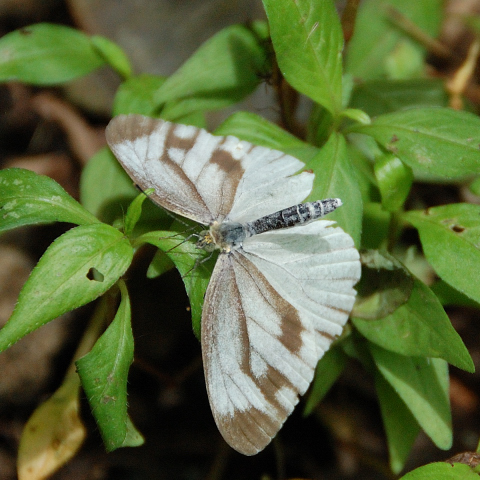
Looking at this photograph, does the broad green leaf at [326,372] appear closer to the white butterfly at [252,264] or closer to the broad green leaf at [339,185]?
the white butterfly at [252,264]

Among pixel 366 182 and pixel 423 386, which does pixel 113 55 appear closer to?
pixel 366 182

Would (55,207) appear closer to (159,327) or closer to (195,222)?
(195,222)

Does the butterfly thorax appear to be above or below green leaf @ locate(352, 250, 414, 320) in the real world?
above

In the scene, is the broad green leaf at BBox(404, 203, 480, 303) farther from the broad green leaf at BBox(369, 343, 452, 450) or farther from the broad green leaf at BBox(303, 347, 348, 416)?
the broad green leaf at BBox(303, 347, 348, 416)

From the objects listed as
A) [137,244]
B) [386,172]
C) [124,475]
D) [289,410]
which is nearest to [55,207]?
[137,244]

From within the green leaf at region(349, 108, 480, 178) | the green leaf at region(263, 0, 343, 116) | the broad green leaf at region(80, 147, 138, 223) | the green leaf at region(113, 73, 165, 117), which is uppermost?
Answer: the green leaf at region(263, 0, 343, 116)

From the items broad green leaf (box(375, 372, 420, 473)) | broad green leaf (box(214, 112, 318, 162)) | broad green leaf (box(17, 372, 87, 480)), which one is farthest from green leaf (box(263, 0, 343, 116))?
broad green leaf (box(17, 372, 87, 480))

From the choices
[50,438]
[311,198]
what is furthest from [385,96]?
[50,438]

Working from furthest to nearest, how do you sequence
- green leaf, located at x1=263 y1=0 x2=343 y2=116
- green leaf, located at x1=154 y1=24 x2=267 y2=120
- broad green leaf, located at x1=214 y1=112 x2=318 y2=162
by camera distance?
green leaf, located at x1=154 y1=24 x2=267 y2=120 < broad green leaf, located at x1=214 y1=112 x2=318 y2=162 < green leaf, located at x1=263 y1=0 x2=343 y2=116
